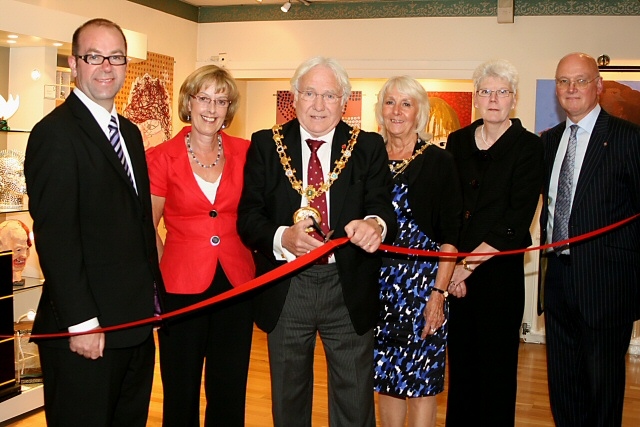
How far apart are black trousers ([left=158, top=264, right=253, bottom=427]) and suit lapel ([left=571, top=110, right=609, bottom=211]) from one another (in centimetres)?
160

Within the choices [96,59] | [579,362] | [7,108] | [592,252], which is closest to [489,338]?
[579,362]

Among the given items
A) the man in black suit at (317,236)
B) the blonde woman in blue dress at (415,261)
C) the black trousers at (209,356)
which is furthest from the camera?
the blonde woman in blue dress at (415,261)

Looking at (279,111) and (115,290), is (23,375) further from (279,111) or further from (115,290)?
(279,111)

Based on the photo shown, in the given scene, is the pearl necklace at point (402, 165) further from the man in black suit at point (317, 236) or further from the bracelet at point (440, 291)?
the bracelet at point (440, 291)

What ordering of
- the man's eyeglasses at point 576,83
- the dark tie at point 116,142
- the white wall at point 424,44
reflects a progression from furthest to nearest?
the white wall at point 424,44 → the man's eyeglasses at point 576,83 → the dark tie at point 116,142

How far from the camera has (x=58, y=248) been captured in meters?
2.37

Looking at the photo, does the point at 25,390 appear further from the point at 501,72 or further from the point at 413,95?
the point at 501,72

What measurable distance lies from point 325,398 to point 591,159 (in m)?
2.55

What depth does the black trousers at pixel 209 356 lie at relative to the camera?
301cm

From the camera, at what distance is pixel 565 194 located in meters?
3.51

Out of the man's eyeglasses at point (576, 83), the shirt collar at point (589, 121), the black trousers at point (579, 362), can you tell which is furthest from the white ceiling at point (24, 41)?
the black trousers at point (579, 362)

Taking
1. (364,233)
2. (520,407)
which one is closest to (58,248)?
(364,233)

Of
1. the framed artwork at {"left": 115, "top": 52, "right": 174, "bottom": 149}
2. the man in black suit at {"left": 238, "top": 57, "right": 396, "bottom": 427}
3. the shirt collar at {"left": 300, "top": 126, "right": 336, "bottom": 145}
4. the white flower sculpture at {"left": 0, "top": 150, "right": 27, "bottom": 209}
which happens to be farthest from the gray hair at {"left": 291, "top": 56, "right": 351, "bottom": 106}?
the framed artwork at {"left": 115, "top": 52, "right": 174, "bottom": 149}

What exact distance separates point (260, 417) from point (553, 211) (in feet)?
7.30
